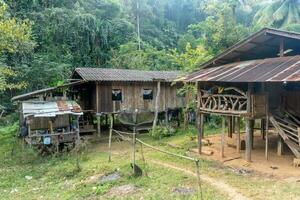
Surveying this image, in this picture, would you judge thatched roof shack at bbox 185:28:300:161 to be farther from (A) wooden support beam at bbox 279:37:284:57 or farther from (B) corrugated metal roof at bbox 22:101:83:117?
(B) corrugated metal roof at bbox 22:101:83:117

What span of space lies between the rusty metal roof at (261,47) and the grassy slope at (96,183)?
16.0ft

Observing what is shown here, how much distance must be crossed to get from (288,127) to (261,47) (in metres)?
3.88

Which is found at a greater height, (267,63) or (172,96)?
(267,63)

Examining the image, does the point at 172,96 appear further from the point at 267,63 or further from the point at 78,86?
the point at 267,63

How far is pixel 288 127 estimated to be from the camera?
12.5 metres

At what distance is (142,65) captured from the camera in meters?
32.5

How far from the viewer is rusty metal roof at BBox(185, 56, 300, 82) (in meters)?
10.7

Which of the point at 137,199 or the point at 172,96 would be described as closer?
the point at 137,199

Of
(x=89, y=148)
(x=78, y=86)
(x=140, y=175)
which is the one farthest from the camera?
(x=78, y=86)

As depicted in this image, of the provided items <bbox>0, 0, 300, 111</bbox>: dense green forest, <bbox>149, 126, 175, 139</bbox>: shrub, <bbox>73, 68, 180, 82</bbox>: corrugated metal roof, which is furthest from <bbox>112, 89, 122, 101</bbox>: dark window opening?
<bbox>0, 0, 300, 111</bbox>: dense green forest

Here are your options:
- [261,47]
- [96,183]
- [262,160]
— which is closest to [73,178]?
[96,183]

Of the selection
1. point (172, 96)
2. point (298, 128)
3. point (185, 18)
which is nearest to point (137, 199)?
point (298, 128)

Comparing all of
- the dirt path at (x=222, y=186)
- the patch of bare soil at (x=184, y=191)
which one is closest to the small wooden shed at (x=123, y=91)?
the dirt path at (x=222, y=186)

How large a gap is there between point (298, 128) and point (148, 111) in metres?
12.0
